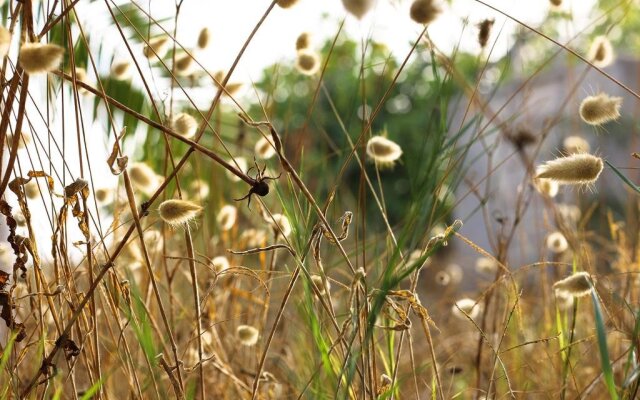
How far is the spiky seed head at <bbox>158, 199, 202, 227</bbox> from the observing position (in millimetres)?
615

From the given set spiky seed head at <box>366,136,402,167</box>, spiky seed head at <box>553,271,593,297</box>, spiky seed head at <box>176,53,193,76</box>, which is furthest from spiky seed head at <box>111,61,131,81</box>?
spiky seed head at <box>553,271,593,297</box>

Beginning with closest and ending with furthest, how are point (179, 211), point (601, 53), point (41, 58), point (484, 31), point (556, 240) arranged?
point (41, 58), point (179, 211), point (484, 31), point (601, 53), point (556, 240)

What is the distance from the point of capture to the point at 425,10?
26.6 inches

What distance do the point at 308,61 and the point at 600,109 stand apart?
0.37 meters

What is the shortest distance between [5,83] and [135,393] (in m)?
0.29

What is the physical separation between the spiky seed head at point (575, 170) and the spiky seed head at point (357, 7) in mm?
205

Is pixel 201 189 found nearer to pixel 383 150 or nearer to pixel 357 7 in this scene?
pixel 383 150

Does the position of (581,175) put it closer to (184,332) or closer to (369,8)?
(369,8)

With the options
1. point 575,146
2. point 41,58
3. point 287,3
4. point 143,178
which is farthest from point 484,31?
point 41,58

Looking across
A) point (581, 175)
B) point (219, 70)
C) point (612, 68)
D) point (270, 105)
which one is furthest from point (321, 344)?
point (612, 68)

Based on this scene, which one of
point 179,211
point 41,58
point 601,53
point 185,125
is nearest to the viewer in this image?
point 41,58

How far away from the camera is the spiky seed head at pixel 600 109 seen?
0.71 meters

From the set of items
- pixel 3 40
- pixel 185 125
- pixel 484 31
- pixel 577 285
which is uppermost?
pixel 484 31

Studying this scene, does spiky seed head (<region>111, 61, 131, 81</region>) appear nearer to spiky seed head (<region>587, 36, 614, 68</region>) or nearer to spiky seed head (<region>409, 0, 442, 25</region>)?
spiky seed head (<region>409, 0, 442, 25</region>)
